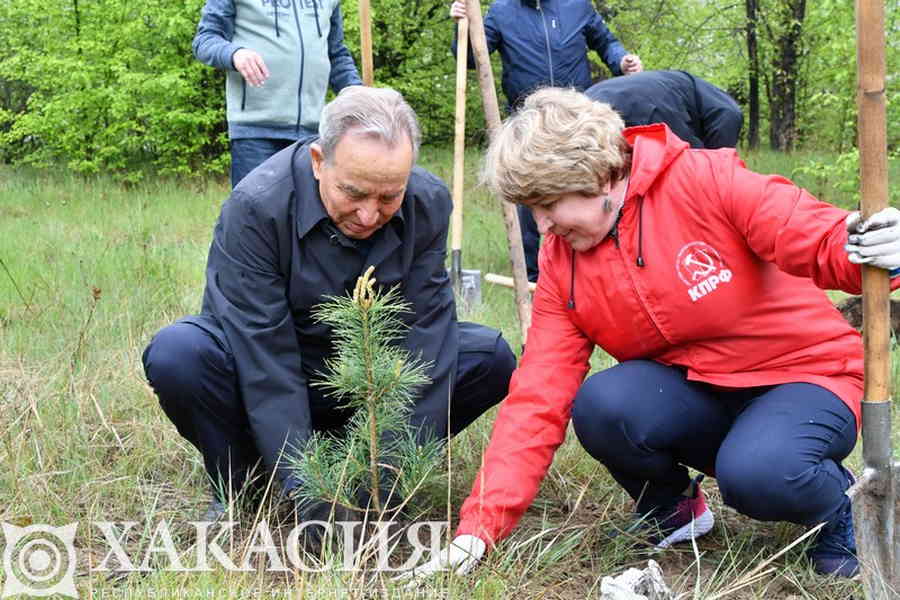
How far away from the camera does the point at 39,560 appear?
2.30 meters

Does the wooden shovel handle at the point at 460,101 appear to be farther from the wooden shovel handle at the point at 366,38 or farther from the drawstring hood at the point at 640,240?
the drawstring hood at the point at 640,240

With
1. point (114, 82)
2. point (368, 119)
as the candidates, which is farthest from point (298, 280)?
point (114, 82)

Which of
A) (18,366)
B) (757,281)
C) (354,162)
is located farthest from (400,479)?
(18,366)

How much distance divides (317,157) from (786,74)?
13679 mm

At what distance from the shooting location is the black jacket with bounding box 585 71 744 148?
152 inches

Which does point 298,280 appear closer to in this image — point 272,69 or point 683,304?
point 683,304

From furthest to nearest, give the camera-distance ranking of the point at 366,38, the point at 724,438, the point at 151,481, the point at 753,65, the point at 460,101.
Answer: the point at 753,65
the point at 460,101
the point at 366,38
the point at 151,481
the point at 724,438

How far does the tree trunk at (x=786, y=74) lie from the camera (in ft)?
46.2

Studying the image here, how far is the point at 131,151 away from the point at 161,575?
11.3 metres

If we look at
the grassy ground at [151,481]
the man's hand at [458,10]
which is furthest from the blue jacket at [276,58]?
the grassy ground at [151,481]

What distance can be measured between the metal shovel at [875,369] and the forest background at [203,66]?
18.7 ft

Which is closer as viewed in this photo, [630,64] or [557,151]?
[557,151]

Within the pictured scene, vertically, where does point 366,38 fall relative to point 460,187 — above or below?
above

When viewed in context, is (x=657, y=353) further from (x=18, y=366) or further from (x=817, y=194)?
(x=817, y=194)
